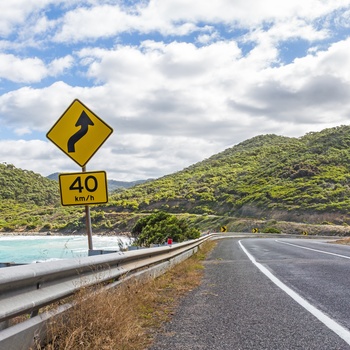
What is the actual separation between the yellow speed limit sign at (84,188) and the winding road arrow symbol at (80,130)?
61 cm

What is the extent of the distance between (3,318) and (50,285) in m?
0.93

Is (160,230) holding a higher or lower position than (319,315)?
higher

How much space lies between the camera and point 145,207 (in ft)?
333

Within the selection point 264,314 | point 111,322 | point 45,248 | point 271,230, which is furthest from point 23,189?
point 111,322

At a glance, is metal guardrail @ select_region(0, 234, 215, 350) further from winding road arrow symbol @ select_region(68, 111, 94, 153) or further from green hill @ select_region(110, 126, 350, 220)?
green hill @ select_region(110, 126, 350, 220)

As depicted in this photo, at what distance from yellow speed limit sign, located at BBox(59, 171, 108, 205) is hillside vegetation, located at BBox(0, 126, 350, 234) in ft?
188

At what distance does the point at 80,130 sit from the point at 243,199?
7506 centimetres

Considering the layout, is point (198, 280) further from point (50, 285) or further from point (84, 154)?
point (50, 285)

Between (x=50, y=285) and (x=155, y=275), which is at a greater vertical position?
Result: (x=50, y=285)

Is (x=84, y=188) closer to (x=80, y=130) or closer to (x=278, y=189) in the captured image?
(x=80, y=130)

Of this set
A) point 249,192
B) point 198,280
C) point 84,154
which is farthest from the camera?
point 249,192

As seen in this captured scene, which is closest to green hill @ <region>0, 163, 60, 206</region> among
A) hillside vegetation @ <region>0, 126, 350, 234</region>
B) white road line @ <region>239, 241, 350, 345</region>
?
hillside vegetation @ <region>0, 126, 350, 234</region>

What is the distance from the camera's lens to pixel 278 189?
80.2 m

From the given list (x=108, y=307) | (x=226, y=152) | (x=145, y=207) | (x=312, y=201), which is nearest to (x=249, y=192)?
(x=312, y=201)
